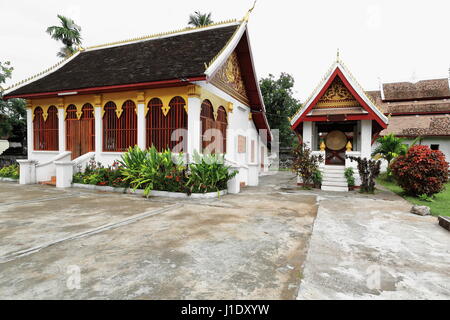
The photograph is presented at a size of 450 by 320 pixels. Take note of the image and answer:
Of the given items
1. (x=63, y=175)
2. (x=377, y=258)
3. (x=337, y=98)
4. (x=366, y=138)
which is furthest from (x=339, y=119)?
(x=63, y=175)

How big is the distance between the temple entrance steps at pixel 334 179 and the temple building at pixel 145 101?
301cm

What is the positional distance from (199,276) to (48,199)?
651 cm

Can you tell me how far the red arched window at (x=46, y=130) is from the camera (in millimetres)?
11812

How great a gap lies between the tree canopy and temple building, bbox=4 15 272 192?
23.4 ft

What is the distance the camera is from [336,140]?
38.9 feet

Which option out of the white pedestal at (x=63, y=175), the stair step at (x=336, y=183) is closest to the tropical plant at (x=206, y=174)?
the stair step at (x=336, y=183)

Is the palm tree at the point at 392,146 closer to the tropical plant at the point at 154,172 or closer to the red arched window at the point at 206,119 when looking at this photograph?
the red arched window at the point at 206,119

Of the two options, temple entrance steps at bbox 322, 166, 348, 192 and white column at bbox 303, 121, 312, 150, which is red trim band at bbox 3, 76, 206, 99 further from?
temple entrance steps at bbox 322, 166, 348, 192

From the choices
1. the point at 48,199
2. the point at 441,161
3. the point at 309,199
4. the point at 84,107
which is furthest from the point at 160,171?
the point at 441,161

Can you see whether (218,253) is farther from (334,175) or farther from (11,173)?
(11,173)

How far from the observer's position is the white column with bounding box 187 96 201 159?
9.04 m

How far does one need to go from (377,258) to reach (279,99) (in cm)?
1820
